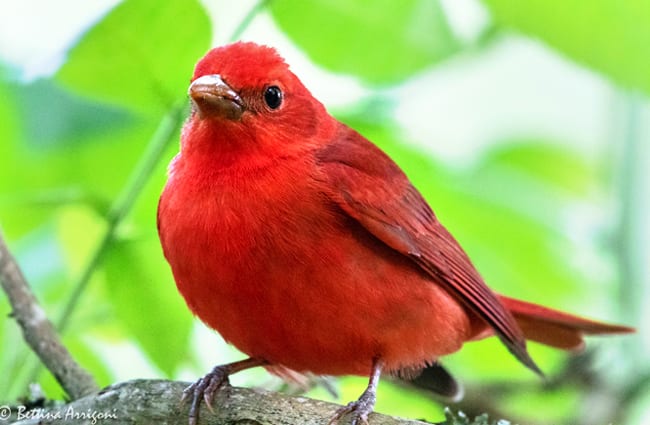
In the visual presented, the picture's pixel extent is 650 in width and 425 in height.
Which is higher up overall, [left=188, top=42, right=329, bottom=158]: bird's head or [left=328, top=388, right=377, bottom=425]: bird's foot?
[left=188, top=42, right=329, bottom=158]: bird's head

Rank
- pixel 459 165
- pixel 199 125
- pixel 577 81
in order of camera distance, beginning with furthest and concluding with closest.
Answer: pixel 577 81 < pixel 459 165 < pixel 199 125

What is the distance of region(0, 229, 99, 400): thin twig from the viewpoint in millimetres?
2844

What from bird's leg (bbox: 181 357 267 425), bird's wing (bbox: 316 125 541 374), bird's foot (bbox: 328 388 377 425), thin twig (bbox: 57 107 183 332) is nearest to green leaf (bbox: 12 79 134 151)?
thin twig (bbox: 57 107 183 332)

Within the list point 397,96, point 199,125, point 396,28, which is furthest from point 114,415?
point 397,96

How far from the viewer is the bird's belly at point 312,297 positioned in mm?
2773

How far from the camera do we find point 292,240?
2.79 meters

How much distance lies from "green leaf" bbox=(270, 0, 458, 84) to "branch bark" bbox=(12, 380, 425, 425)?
1212 millimetres

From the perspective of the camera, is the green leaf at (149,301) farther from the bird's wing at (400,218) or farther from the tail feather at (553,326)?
the tail feather at (553,326)

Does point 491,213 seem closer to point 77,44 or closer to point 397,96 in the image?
point 397,96

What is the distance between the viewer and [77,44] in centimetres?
275

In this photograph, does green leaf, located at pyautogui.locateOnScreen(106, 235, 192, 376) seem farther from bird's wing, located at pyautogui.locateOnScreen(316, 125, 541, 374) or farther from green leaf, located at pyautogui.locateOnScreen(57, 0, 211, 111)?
bird's wing, located at pyautogui.locateOnScreen(316, 125, 541, 374)

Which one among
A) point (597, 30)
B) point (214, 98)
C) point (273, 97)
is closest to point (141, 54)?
point (214, 98)

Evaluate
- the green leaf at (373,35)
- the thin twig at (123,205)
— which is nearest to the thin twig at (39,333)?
the thin twig at (123,205)

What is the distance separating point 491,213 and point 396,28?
95 cm
